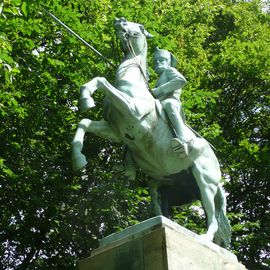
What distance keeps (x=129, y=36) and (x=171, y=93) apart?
97cm

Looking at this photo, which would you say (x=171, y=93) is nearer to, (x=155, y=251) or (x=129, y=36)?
(x=129, y=36)

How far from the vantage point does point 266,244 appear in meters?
15.5

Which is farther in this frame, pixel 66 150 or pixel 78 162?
pixel 66 150

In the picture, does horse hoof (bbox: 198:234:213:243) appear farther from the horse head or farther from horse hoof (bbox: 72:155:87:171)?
the horse head

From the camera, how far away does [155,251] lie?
6043 mm

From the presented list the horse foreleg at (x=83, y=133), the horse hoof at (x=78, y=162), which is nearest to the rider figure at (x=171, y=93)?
the horse foreleg at (x=83, y=133)

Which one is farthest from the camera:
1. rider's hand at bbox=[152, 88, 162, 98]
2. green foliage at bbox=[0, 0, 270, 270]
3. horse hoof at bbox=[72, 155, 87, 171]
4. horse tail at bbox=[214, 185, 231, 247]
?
green foliage at bbox=[0, 0, 270, 270]

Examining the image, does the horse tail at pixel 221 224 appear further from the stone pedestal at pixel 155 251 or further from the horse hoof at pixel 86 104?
the horse hoof at pixel 86 104

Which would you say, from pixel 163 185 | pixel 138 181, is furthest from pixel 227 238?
pixel 138 181

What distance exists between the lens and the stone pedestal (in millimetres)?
6004

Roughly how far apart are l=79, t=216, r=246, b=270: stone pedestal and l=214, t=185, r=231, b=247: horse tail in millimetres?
900

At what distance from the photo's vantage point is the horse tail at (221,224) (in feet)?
25.0

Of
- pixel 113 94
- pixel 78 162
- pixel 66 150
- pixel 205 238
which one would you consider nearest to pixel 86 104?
pixel 113 94

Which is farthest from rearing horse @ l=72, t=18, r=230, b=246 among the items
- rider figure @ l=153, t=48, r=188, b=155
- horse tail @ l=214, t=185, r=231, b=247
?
rider figure @ l=153, t=48, r=188, b=155
